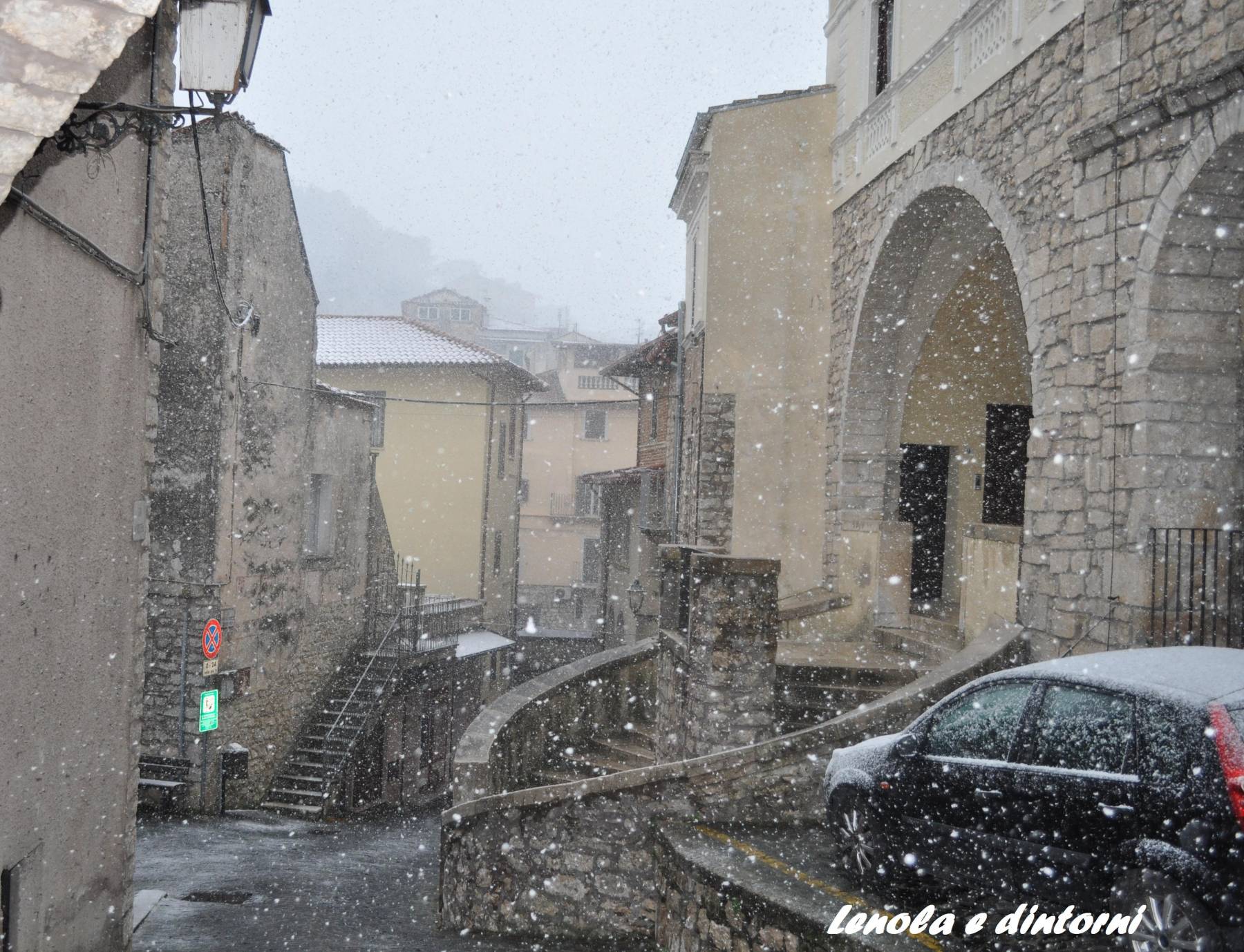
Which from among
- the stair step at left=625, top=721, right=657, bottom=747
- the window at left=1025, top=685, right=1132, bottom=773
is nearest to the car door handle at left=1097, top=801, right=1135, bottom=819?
the window at left=1025, top=685, right=1132, bottom=773

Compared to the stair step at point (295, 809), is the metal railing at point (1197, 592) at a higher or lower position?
higher

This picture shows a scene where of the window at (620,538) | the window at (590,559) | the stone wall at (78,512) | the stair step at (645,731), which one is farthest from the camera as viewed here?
the window at (590,559)

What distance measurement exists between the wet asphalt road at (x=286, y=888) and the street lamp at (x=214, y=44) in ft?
18.5

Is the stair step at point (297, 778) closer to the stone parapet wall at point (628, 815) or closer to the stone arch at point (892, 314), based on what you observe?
the stone parapet wall at point (628, 815)

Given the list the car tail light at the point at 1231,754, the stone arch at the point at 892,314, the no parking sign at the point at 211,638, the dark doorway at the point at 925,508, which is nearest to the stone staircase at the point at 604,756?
the stone arch at the point at 892,314

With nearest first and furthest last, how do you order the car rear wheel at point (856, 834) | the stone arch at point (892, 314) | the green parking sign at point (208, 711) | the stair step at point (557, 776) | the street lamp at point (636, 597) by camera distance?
the car rear wheel at point (856, 834)
the stair step at point (557, 776)
the stone arch at point (892, 314)
the green parking sign at point (208, 711)
the street lamp at point (636, 597)

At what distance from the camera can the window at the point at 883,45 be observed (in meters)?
12.4

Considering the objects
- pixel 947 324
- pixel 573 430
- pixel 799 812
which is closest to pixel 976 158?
pixel 947 324

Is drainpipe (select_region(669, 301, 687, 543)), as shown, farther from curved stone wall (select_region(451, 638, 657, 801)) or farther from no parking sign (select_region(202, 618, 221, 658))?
no parking sign (select_region(202, 618, 221, 658))

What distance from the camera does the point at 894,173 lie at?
443 inches

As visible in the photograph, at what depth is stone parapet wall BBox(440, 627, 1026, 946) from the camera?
7.27m

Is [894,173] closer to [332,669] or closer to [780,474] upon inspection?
[780,474]

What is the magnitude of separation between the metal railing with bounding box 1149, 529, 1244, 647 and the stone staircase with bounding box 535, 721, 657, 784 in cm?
532

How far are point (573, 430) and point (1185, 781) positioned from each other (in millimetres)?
39816
